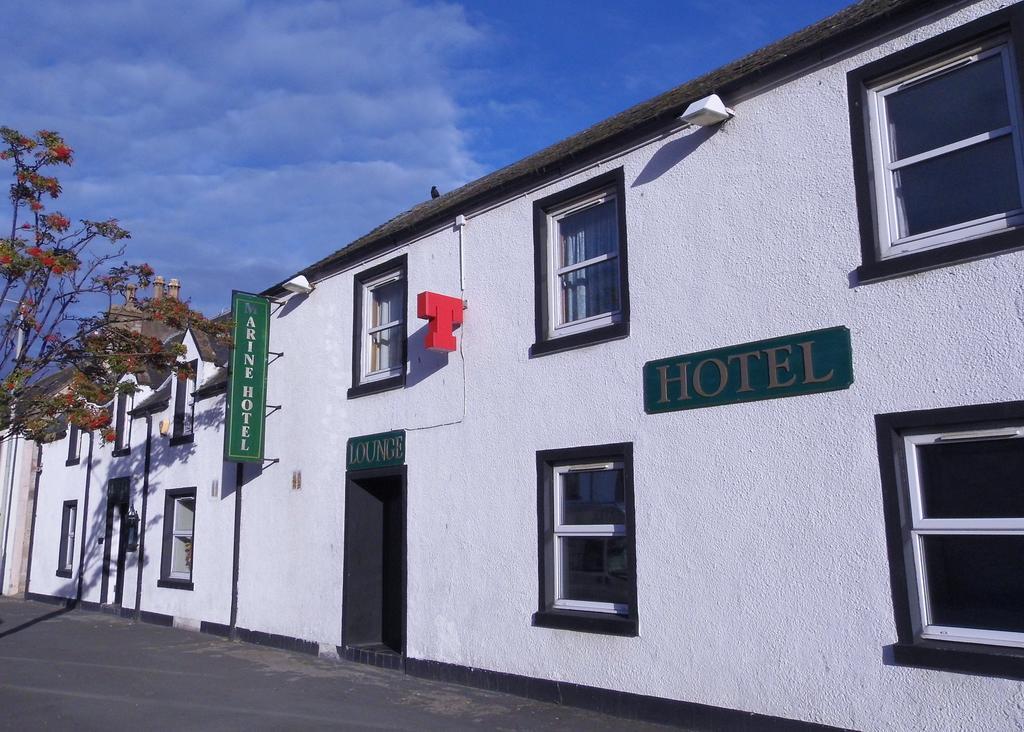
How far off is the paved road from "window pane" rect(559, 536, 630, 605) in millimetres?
1065

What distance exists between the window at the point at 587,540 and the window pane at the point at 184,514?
9.61m

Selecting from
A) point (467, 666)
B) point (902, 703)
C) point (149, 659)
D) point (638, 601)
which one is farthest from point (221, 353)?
point (902, 703)

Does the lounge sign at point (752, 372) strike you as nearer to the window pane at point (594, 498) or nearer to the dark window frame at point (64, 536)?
the window pane at point (594, 498)

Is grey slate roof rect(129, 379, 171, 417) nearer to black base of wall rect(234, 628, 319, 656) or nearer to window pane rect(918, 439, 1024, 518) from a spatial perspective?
black base of wall rect(234, 628, 319, 656)

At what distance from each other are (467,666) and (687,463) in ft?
11.8

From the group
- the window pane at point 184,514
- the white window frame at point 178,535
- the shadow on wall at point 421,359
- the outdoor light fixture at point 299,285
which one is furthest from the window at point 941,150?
the window pane at point 184,514

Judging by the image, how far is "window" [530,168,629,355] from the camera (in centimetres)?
888

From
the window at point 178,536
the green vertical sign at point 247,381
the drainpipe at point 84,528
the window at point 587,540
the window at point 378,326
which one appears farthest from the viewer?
the drainpipe at point 84,528

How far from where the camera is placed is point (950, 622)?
20.2 ft

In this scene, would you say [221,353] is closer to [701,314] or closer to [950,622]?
[701,314]

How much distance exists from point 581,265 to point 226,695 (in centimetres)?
586

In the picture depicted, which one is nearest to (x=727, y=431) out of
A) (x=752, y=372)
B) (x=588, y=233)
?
(x=752, y=372)

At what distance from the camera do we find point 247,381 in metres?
13.7

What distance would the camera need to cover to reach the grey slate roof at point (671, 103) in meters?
7.04
